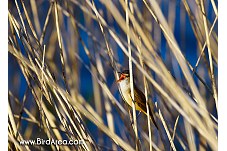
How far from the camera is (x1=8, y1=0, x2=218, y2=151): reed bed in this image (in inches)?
49.2

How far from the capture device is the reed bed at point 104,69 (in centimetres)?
125

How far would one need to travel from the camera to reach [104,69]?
134cm

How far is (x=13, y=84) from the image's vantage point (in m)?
1.39

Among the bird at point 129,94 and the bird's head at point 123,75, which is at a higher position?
the bird's head at point 123,75
